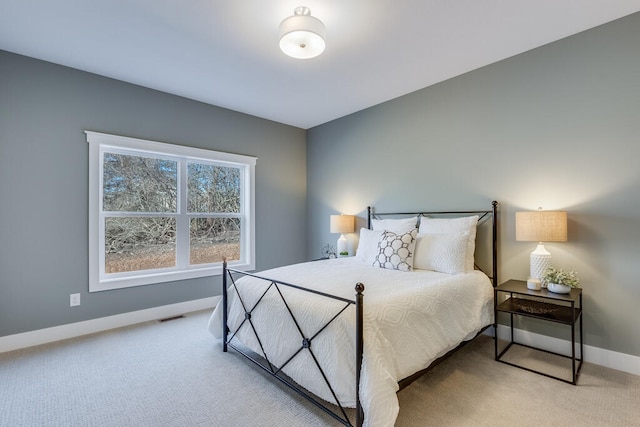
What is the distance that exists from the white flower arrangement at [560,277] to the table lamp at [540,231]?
0.05 metres

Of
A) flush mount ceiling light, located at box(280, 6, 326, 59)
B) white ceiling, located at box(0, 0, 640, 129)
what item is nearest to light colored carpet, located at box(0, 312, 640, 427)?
flush mount ceiling light, located at box(280, 6, 326, 59)

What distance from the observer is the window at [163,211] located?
3.21 m

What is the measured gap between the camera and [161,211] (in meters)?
3.65

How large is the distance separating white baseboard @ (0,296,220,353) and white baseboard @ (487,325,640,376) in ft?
11.5

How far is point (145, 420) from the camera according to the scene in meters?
1.75

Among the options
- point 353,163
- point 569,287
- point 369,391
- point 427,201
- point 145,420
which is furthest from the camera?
point 353,163

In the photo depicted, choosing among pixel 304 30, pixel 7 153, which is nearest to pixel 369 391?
pixel 304 30

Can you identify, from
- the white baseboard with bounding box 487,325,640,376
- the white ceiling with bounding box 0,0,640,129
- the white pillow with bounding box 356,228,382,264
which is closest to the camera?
the white ceiling with bounding box 0,0,640,129

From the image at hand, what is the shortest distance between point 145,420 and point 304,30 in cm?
265

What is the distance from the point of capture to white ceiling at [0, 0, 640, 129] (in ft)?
7.06

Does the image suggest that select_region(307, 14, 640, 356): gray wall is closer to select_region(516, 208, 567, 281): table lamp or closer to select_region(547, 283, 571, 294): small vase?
select_region(516, 208, 567, 281): table lamp

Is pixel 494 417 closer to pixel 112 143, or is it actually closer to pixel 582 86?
pixel 582 86

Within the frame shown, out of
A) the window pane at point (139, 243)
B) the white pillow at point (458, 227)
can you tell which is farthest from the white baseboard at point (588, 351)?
the window pane at point (139, 243)

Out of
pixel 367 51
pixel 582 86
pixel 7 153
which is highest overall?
pixel 367 51
